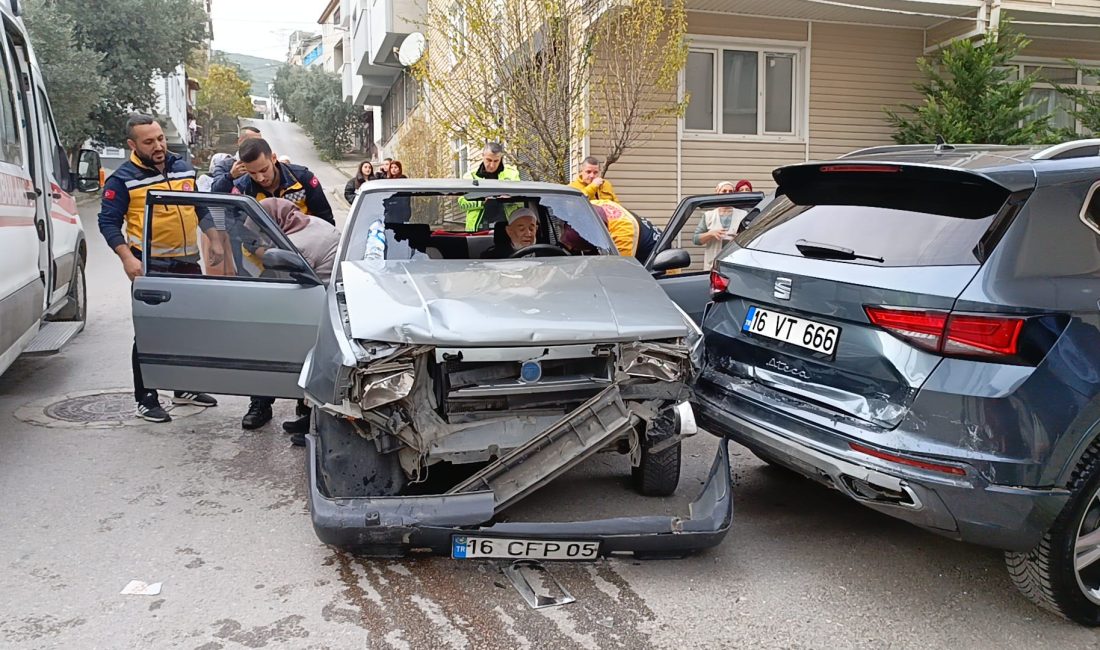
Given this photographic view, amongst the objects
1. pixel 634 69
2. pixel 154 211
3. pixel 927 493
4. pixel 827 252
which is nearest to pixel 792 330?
pixel 827 252

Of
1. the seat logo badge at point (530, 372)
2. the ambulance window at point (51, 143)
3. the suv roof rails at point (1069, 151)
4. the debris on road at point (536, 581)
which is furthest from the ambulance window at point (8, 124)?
the suv roof rails at point (1069, 151)

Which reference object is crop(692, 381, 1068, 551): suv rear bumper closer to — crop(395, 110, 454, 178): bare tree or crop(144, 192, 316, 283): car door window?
crop(144, 192, 316, 283): car door window

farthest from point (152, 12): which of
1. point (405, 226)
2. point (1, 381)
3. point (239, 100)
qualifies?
point (239, 100)

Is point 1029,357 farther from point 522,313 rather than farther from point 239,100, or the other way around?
point 239,100

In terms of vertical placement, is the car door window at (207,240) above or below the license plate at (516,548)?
above

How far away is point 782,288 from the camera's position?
3873mm

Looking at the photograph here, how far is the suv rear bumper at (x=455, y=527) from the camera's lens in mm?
3488

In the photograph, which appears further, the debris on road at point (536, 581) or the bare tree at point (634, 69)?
the bare tree at point (634, 69)

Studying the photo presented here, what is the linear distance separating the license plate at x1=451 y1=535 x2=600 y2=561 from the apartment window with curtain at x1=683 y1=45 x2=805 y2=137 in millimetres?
9814

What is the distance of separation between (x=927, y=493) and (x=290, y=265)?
3.45 meters

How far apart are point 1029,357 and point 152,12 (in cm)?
2646

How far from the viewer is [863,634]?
3.30 meters

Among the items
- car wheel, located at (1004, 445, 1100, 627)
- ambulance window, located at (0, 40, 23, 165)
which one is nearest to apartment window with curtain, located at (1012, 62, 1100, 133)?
car wheel, located at (1004, 445, 1100, 627)

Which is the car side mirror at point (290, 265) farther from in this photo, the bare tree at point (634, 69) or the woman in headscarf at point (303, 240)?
the bare tree at point (634, 69)
